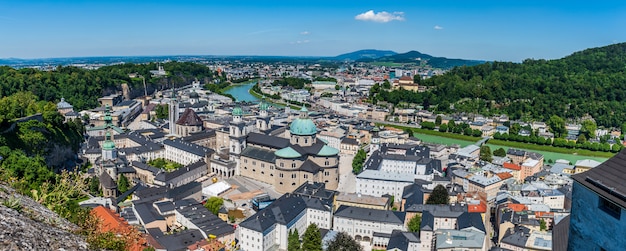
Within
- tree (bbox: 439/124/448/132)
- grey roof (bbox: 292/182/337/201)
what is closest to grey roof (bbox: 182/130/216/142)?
grey roof (bbox: 292/182/337/201)

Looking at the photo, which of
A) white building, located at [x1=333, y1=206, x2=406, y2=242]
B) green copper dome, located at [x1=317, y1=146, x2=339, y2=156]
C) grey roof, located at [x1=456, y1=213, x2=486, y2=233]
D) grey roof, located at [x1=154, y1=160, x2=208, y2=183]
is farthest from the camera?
green copper dome, located at [x1=317, y1=146, x2=339, y2=156]

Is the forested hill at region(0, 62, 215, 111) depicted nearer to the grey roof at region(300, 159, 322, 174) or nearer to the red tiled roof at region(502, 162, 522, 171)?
the grey roof at region(300, 159, 322, 174)

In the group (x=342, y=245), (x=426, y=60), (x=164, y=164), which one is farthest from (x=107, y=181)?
(x=426, y=60)

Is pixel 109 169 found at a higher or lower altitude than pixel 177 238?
higher

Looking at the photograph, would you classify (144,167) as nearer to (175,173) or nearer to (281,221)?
(175,173)

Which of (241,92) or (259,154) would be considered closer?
(259,154)

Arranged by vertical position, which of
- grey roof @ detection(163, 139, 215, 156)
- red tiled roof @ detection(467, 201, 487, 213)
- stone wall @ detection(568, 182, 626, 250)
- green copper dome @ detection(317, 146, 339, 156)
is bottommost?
red tiled roof @ detection(467, 201, 487, 213)

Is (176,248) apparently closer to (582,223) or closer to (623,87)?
(582,223)
